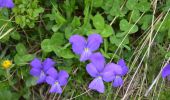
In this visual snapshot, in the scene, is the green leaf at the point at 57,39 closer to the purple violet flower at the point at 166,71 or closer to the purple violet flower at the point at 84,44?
the purple violet flower at the point at 84,44

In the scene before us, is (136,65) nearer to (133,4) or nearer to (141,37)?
(141,37)

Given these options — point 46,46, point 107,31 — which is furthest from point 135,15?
point 46,46

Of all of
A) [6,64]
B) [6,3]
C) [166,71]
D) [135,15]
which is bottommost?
[166,71]

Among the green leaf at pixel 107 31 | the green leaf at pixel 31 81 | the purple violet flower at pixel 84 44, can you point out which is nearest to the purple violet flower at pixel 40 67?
the green leaf at pixel 31 81

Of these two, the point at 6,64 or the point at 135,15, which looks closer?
the point at 6,64

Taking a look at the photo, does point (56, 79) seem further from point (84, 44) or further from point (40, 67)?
point (84, 44)

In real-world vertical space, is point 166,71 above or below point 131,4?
below
